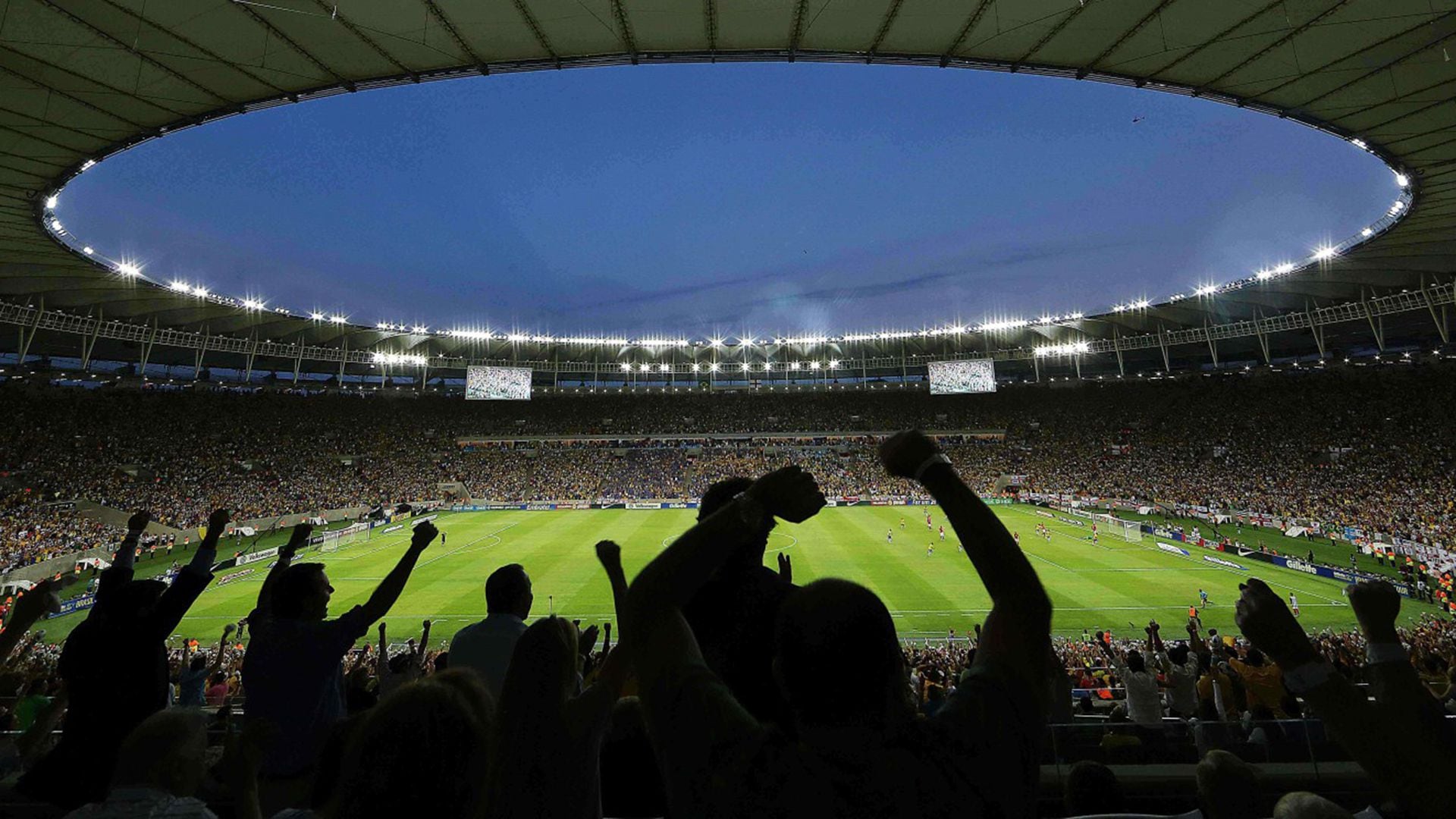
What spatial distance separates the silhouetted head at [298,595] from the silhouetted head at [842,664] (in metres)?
3.17

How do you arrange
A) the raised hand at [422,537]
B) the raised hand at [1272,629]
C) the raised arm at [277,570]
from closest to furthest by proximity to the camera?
the raised hand at [1272,629] < the raised arm at [277,570] < the raised hand at [422,537]

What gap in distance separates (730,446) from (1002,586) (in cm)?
6787

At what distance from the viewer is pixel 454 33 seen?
12.1 metres

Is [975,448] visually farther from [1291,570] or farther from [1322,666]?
[1322,666]

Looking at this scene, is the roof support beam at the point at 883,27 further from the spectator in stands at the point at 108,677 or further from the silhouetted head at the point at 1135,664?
the spectator in stands at the point at 108,677

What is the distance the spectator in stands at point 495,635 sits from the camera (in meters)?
3.41

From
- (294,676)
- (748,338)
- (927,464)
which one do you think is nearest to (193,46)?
(294,676)

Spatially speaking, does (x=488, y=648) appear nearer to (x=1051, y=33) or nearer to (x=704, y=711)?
(x=704, y=711)

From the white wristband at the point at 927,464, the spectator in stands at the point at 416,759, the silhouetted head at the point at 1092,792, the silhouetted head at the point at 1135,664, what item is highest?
the white wristband at the point at 927,464

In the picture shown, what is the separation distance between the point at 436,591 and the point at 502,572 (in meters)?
25.2

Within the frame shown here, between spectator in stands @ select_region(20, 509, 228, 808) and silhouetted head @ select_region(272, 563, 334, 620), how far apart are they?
387 mm

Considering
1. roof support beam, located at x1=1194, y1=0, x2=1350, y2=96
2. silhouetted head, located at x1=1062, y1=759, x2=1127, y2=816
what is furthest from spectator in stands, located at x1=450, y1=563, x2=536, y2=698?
roof support beam, located at x1=1194, y1=0, x2=1350, y2=96

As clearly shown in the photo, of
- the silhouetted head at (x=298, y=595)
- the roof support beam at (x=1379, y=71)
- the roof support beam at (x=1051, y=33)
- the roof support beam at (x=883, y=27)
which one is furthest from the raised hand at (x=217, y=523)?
the roof support beam at (x=1379, y=71)

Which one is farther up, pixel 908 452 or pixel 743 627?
pixel 908 452
